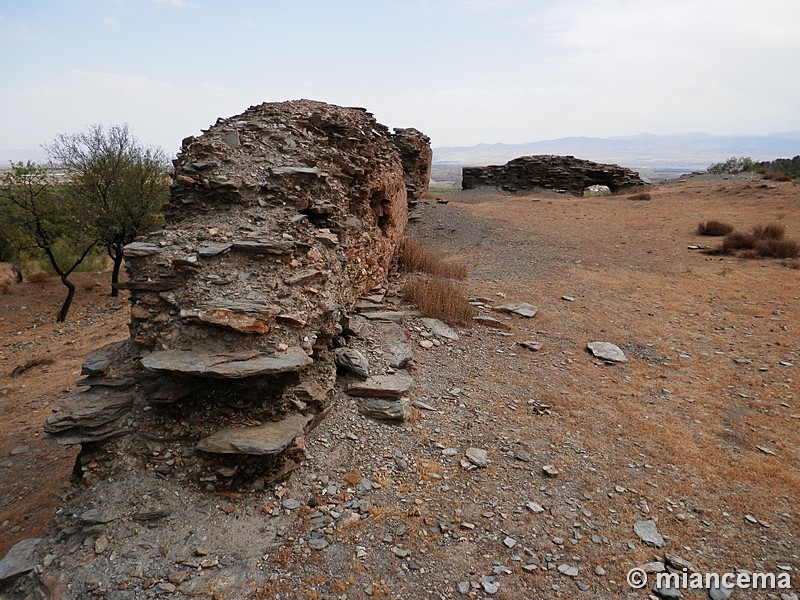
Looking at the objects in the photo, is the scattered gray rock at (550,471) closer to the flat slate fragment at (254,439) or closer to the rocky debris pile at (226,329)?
the rocky debris pile at (226,329)

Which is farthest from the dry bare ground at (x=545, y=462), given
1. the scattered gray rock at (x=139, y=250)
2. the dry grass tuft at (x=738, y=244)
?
the dry grass tuft at (x=738, y=244)

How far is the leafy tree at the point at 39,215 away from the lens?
11.7 meters

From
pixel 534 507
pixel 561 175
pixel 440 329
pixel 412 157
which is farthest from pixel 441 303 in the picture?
pixel 561 175

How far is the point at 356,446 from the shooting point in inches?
160

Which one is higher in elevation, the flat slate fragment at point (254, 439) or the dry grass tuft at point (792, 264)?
the flat slate fragment at point (254, 439)

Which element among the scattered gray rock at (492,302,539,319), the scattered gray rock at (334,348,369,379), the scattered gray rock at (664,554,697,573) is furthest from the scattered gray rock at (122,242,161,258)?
the scattered gray rock at (492,302,539,319)

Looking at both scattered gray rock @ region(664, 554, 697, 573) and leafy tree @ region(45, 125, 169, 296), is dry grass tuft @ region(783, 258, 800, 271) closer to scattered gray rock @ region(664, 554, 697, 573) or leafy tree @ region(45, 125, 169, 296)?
scattered gray rock @ region(664, 554, 697, 573)

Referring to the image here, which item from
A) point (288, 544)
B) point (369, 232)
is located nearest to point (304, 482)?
point (288, 544)

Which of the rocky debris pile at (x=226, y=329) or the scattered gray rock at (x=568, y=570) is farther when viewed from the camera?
the rocky debris pile at (x=226, y=329)

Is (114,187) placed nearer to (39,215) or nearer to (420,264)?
(39,215)

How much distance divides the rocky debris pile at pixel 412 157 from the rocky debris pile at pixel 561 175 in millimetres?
9524

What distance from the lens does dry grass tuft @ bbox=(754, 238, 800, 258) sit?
11.6m

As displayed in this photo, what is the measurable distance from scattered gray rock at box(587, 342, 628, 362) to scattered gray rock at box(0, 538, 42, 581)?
6.35 m

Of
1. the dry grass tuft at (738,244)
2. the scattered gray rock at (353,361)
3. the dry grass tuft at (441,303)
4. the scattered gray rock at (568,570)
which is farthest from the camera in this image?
the dry grass tuft at (738,244)
